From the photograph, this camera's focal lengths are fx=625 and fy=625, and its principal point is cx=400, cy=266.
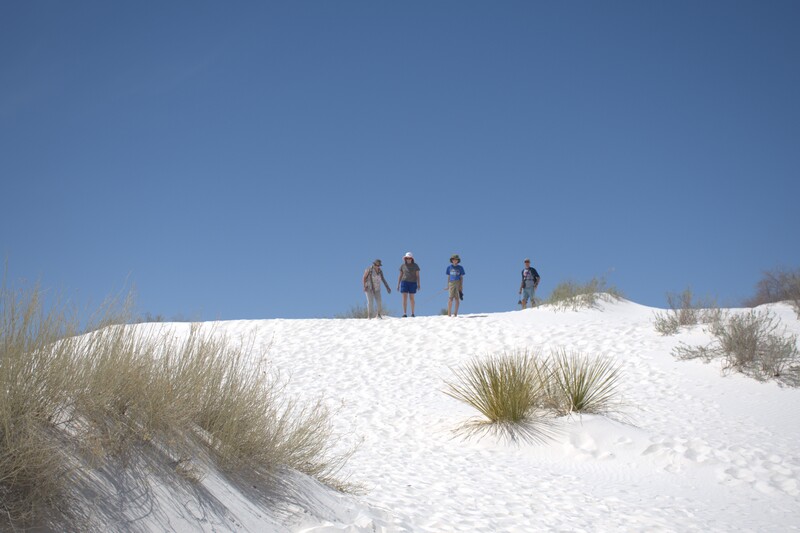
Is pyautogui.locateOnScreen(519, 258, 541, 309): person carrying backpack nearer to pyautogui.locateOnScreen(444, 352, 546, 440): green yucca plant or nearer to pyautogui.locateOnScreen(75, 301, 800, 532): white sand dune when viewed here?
pyautogui.locateOnScreen(75, 301, 800, 532): white sand dune

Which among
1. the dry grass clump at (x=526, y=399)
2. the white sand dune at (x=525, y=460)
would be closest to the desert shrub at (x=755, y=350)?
the white sand dune at (x=525, y=460)

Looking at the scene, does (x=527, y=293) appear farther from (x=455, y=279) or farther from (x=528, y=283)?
(x=455, y=279)

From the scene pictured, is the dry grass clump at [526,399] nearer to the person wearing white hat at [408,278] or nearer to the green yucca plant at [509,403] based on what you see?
the green yucca plant at [509,403]

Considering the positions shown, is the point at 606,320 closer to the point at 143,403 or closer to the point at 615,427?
the point at 615,427

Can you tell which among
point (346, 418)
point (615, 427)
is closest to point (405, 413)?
point (346, 418)

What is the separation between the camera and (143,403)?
12.3ft

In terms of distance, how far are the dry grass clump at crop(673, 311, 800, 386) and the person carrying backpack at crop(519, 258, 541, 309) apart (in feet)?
22.1

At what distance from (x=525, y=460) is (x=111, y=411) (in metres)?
5.46

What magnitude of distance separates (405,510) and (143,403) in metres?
2.34

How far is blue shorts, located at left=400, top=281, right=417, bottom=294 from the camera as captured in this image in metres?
18.5

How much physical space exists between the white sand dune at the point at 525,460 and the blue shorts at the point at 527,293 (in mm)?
4615

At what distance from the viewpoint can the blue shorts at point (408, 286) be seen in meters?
18.5

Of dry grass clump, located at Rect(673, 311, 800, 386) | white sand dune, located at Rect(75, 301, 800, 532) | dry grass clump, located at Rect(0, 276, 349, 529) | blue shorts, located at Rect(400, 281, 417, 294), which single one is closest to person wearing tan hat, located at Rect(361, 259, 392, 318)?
blue shorts, located at Rect(400, 281, 417, 294)

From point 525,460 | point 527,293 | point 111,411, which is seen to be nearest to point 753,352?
point 525,460
